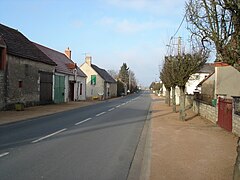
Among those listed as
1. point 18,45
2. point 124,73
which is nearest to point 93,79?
point 18,45

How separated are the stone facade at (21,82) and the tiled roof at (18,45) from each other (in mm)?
419

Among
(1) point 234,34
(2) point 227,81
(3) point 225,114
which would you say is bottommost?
(3) point 225,114

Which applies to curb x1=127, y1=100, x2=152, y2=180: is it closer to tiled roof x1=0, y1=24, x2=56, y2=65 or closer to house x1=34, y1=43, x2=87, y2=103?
tiled roof x1=0, y1=24, x2=56, y2=65

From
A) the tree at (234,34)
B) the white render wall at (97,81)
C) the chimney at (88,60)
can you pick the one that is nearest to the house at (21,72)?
the tree at (234,34)

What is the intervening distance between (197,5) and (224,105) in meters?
6.85

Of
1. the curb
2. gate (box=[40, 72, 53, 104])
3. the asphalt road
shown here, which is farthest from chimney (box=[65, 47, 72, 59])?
the curb

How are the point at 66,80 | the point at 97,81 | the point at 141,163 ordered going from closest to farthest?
the point at 141,163
the point at 66,80
the point at 97,81

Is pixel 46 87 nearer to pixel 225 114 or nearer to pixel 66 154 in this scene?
pixel 225 114

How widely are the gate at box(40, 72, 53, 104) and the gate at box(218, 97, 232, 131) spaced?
69.8 ft

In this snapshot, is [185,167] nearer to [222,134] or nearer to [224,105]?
[222,134]

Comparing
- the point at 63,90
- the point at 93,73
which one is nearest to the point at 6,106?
the point at 63,90

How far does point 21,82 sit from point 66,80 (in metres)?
14.9

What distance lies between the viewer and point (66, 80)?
4294 cm

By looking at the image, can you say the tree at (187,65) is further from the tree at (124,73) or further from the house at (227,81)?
the tree at (124,73)
